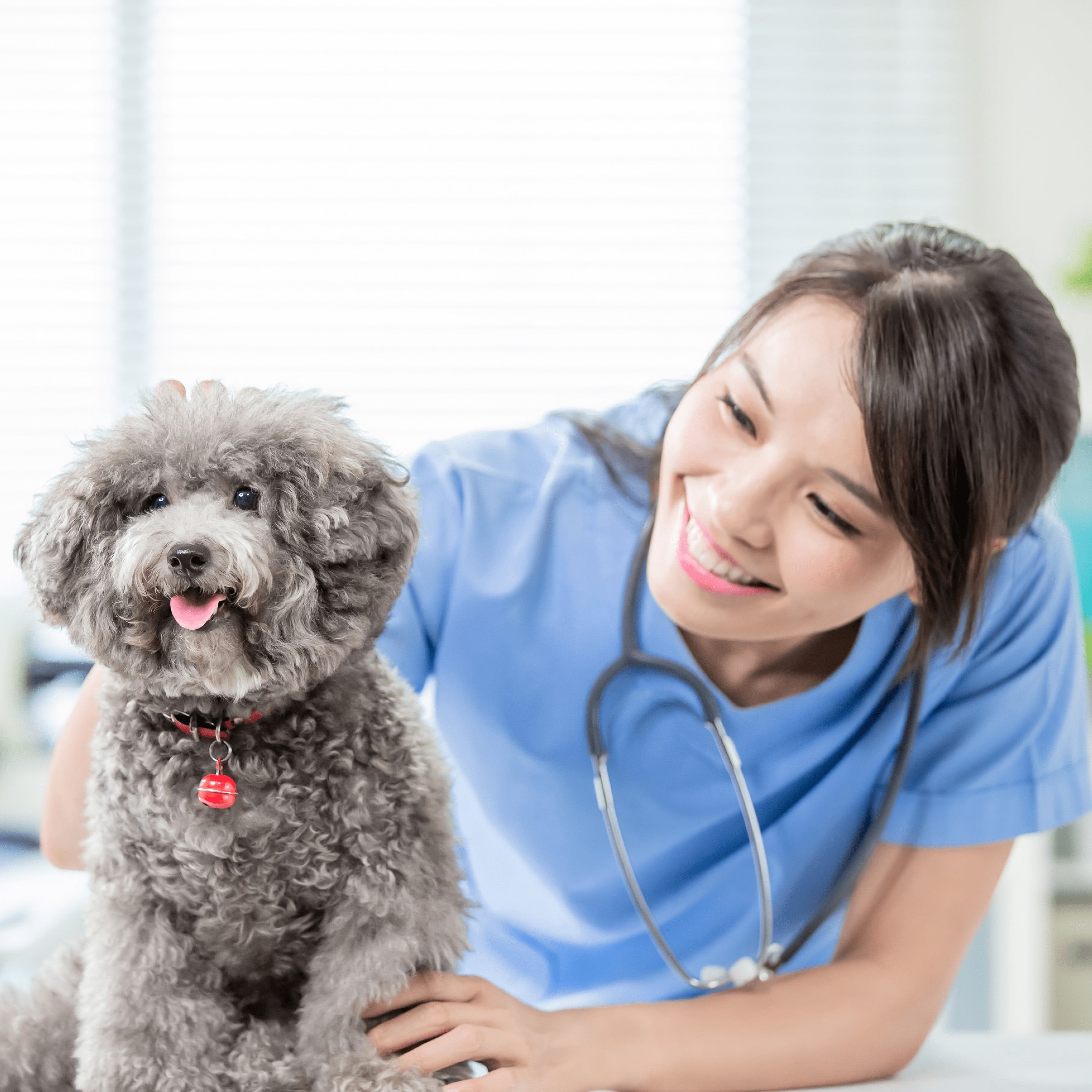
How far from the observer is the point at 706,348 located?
2.43 meters

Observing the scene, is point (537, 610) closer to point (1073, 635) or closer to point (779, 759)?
point (779, 759)

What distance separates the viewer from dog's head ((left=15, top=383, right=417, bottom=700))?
534 mm

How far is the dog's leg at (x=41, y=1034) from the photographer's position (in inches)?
25.5

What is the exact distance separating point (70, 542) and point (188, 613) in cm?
9

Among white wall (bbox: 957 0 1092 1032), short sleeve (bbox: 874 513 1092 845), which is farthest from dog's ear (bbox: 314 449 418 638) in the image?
white wall (bbox: 957 0 1092 1032)

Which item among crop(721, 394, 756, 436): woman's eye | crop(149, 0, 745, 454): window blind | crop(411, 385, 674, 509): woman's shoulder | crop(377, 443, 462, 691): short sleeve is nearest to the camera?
crop(721, 394, 756, 436): woman's eye

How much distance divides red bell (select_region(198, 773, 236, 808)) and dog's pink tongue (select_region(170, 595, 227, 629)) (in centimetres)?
10

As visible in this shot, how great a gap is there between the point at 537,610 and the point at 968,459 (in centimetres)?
47

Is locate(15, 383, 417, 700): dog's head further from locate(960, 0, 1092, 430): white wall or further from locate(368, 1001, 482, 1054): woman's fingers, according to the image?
locate(960, 0, 1092, 430): white wall

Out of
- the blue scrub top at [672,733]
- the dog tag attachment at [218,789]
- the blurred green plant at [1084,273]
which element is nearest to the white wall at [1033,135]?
the blurred green plant at [1084,273]

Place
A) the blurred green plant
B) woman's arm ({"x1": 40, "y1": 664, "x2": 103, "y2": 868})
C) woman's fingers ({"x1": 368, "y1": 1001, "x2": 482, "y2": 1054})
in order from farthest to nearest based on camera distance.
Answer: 1. the blurred green plant
2. woman's arm ({"x1": 40, "y1": 664, "x2": 103, "y2": 868})
3. woman's fingers ({"x1": 368, "y1": 1001, "x2": 482, "y2": 1054})

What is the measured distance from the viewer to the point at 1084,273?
214 centimetres

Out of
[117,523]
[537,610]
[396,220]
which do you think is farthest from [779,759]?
[396,220]

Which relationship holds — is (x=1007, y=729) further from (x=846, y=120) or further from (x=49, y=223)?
Answer: (x=49, y=223)
